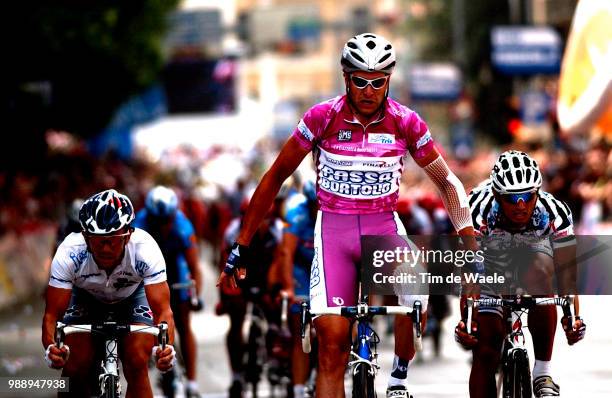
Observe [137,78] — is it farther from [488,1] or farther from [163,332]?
[163,332]

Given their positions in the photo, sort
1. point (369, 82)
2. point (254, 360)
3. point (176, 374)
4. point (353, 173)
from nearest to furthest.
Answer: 1. point (369, 82)
2. point (353, 173)
3. point (176, 374)
4. point (254, 360)

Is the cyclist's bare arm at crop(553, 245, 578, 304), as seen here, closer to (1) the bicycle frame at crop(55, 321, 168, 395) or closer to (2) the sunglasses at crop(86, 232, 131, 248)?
(1) the bicycle frame at crop(55, 321, 168, 395)

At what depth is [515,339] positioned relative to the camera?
385 inches

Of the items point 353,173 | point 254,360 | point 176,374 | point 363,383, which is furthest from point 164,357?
point 254,360

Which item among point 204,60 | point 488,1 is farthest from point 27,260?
point 488,1

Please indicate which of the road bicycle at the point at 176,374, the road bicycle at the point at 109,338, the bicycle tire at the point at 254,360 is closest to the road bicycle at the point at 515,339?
the road bicycle at the point at 109,338

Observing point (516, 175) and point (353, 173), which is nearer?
point (353, 173)

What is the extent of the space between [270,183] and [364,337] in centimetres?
101

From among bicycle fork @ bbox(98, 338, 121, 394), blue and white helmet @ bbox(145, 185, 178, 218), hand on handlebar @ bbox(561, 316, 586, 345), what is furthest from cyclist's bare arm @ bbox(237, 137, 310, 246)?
blue and white helmet @ bbox(145, 185, 178, 218)

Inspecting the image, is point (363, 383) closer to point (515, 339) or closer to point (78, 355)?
point (515, 339)

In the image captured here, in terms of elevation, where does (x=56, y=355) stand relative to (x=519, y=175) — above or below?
below

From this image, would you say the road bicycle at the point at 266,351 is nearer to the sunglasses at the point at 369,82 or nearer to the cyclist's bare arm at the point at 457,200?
the cyclist's bare arm at the point at 457,200

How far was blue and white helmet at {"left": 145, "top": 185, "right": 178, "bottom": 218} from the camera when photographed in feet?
44.2

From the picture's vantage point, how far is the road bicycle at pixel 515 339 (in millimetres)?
9609
